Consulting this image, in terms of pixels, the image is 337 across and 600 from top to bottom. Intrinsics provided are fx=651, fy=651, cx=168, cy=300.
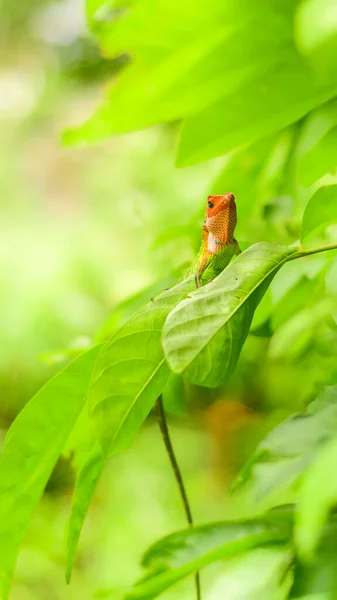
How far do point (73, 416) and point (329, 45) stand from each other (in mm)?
238

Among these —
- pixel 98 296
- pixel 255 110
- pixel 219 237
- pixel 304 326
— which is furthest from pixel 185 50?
pixel 98 296

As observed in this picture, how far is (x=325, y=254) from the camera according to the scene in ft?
1.51

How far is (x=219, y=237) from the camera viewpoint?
1.73ft

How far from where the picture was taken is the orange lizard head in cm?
52

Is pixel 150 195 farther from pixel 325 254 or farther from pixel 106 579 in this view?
pixel 325 254

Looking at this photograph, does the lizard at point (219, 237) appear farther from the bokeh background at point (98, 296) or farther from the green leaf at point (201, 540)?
the bokeh background at point (98, 296)

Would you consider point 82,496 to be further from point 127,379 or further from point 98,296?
point 98,296

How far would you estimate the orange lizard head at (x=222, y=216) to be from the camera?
517 mm

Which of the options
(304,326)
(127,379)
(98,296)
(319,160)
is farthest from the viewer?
(98,296)

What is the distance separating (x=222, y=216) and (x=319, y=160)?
0.34ft

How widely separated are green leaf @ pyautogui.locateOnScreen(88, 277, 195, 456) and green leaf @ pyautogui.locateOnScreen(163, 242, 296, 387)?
3 cm

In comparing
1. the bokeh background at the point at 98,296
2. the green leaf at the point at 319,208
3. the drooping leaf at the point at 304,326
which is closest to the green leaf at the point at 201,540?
the green leaf at the point at 319,208

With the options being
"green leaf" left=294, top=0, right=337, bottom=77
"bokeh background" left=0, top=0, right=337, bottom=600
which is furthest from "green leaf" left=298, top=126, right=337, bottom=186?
"bokeh background" left=0, top=0, right=337, bottom=600

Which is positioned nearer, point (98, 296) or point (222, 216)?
point (222, 216)
